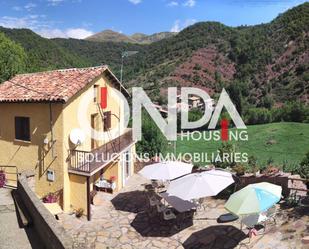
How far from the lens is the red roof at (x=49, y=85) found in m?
16.3

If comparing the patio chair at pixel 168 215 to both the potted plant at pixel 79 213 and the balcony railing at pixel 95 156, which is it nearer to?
the balcony railing at pixel 95 156

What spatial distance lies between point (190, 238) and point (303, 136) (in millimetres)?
37972

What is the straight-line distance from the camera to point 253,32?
102m

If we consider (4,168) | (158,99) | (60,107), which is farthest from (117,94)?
(158,99)

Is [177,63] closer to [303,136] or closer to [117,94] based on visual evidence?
[303,136]

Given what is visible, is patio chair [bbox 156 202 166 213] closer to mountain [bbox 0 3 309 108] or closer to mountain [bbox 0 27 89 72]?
mountain [bbox 0 3 309 108]

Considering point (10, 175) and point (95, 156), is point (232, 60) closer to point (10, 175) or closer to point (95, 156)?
point (95, 156)

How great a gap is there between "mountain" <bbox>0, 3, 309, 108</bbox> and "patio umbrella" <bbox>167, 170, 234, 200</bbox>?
53161mm

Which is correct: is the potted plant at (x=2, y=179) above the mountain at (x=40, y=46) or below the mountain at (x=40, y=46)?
below

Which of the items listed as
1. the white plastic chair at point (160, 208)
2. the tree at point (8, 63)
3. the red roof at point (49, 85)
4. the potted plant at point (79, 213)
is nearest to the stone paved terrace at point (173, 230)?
the potted plant at point (79, 213)

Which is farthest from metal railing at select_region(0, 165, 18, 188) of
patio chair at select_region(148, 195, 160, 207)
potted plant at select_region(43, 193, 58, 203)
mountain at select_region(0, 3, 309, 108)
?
mountain at select_region(0, 3, 309, 108)

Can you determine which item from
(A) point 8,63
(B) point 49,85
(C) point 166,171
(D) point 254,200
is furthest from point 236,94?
(D) point 254,200

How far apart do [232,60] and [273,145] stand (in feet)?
160

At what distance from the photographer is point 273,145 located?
44.7 meters
